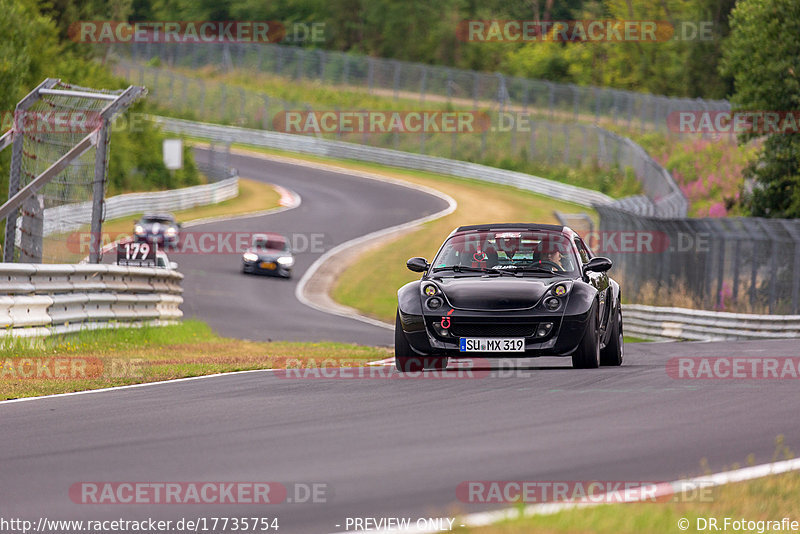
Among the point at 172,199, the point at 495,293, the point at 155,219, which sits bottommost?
the point at 172,199

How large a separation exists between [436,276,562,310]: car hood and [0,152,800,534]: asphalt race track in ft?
2.13

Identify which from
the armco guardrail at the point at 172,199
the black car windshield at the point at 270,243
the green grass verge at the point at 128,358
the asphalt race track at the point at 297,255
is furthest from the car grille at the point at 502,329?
the armco guardrail at the point at 172,199

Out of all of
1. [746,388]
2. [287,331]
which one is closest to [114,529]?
[746,388]

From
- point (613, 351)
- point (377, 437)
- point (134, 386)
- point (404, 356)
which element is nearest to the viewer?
point (377, 437)

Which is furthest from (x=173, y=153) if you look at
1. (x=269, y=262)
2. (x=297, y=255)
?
(x=269, y=262)

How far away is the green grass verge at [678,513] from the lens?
527cm

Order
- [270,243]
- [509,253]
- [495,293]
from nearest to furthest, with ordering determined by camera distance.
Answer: [495,293]
[509,253]
[270,243]

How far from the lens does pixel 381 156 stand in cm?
7069

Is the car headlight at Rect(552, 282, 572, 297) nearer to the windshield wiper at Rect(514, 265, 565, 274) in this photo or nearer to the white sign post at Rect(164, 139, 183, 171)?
the windshield wiper at Rect(514, 265, 565, 274)

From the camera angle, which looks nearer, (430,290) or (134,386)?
(134,386)

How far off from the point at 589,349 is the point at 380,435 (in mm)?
4647

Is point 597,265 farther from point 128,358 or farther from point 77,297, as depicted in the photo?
point 77,297

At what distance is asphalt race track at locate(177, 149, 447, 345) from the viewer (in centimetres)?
2745

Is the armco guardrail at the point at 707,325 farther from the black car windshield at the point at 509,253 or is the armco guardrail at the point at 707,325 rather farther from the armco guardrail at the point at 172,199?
the armco guardrail at the point at 172,199
